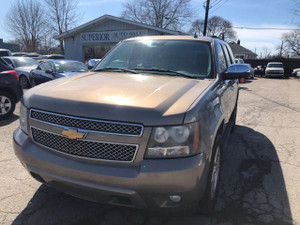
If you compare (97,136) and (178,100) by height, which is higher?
(178,100)

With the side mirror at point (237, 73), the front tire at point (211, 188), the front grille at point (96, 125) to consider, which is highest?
the side mirror at point (237, 73)

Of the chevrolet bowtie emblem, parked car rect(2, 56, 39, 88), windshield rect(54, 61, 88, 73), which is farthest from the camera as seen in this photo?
parked car rect(2, 56, 39, 88)

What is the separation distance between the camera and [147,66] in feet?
11.0

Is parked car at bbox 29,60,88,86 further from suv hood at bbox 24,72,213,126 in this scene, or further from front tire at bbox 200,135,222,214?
front tire at bbox 200,135,222,214

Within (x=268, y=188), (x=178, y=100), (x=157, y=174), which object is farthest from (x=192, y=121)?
(x=268, y=188)

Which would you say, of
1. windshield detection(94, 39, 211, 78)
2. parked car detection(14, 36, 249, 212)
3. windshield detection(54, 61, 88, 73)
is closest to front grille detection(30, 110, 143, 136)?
parked car detection(14, 36, 249, 212)

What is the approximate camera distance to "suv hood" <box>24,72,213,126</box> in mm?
1957

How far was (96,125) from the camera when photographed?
6.61 ft

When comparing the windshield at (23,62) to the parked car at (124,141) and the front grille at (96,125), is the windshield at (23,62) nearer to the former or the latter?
the parked car at (124,141)

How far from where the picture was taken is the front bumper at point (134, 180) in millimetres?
1910

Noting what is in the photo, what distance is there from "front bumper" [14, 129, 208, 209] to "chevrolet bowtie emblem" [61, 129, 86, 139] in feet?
0.69

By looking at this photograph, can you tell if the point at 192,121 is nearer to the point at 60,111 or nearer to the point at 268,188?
the point at 60,111

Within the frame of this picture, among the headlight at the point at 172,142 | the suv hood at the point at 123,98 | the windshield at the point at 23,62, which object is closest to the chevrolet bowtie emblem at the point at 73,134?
the suv hood at the point at 123,98

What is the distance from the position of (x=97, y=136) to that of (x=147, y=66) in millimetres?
1614
